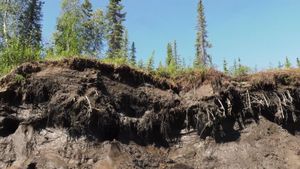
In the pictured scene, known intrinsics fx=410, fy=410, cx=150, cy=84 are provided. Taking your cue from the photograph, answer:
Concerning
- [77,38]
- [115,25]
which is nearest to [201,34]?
[115,25]

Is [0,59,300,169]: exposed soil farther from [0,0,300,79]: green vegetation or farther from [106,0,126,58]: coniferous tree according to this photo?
[106,0,126,58]: coniferous tree

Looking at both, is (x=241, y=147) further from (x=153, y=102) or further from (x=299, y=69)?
(x=299, y=69)

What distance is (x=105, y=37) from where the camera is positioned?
37.6 metres

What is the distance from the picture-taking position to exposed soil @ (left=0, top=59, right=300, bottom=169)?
918 centimetres

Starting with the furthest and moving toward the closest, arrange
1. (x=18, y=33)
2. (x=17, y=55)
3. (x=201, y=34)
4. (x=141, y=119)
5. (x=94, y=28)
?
(x=201, y=34) < (x=94, y=28) < (x=18, y=33) < (x=17, y=55) < (x=141, y=119)

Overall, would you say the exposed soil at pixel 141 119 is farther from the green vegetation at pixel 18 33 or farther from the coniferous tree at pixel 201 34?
the coniferous tree at pixel 201 34

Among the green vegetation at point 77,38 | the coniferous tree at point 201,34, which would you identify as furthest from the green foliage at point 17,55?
the coniferous tree at point 201,34

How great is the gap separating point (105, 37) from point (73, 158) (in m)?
29.3

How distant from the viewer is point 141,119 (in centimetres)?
1028

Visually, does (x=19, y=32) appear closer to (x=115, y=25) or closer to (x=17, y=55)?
(x=115, y=25)

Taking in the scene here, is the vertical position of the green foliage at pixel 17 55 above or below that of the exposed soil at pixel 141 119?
above

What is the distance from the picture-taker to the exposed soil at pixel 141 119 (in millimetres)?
9180

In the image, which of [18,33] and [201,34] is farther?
[201,34]

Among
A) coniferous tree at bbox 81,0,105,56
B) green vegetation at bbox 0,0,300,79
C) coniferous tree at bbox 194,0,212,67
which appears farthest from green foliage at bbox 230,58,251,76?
coniferous tree at bbox 194,0,212,67
